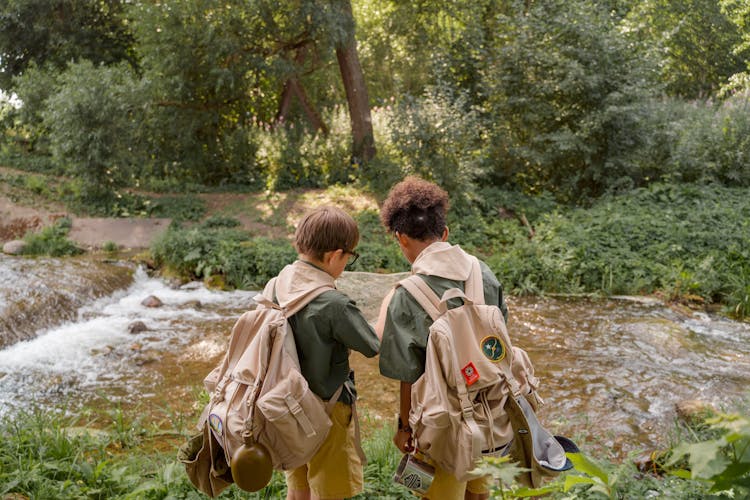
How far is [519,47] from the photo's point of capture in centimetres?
1177

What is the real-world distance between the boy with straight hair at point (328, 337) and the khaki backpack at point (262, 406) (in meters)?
0.06

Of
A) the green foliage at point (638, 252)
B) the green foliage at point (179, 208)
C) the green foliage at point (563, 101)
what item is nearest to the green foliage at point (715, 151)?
the green foliage at point (563, 101)

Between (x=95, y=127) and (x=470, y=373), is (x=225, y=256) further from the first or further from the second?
(x=470, y=373)

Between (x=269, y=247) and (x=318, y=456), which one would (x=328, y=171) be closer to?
(x=269, y=247)

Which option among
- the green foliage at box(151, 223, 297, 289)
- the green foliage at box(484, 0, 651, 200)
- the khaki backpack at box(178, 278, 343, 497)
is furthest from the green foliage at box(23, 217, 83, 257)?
the khaki backpack at box(178, 278, 343, 497)

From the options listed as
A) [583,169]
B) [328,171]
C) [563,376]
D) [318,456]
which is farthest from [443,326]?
[328,171]

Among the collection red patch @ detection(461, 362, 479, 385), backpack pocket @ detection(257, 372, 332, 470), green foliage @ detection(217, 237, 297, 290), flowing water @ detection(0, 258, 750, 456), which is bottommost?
flowing water @ detection(0, 258, 750, 456)

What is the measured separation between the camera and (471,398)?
7.17 feet

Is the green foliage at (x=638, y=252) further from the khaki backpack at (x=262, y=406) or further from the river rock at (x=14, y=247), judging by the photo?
the river rock at (x=14, y=247)

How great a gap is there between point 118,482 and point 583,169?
10.5 m

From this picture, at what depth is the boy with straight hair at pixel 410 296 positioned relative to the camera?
7.49 ft

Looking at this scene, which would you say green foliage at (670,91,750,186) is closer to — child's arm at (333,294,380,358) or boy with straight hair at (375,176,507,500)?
boy with straight hair at (375,176,507,500)

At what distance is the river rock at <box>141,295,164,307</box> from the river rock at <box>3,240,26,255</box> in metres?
2.85

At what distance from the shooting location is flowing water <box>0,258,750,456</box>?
499 centimetres
